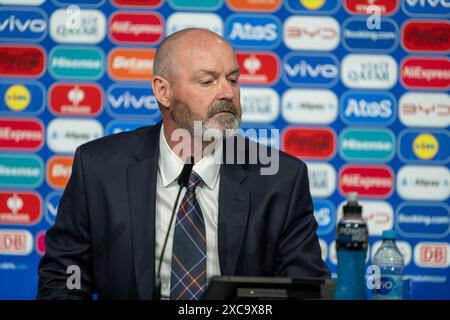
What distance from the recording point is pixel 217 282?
1478mm

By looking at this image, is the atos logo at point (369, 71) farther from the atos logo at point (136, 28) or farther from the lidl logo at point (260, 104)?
the atos logo at point (136, 28)

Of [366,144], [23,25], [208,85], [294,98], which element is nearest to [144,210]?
[208,85]

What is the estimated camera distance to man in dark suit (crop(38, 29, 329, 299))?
7.17 ft

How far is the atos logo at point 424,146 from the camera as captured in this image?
3568 millimetres

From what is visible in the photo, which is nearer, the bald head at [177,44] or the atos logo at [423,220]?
the bald head at [177,44]

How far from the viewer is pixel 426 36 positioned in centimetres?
359

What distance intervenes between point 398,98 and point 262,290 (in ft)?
7.56

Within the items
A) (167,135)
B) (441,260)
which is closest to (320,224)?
(441,260)

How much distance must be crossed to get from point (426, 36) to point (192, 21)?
1.14m

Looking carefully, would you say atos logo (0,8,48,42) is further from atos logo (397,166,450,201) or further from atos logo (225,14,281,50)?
atos logo (397,166,450,201)

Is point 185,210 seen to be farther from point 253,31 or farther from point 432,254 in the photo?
point 432,254

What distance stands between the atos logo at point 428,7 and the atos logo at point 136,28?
1.20 metres

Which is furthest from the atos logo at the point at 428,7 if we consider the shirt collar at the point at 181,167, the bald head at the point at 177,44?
the shirt collar at the point at 181,167

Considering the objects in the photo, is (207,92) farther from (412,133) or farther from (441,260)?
(441,260)
